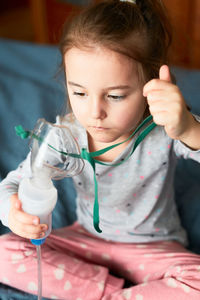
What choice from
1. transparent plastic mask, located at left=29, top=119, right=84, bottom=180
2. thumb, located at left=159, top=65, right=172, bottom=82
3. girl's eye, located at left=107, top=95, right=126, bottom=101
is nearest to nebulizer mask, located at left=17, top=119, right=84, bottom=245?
transparent plastic mask, located at left=29, top=119, right=84, bottom=180

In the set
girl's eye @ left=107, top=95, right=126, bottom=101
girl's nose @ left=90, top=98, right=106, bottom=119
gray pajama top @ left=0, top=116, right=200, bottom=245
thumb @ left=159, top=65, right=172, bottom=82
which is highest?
thumb @ left=159, top=65, right=172, bottom=82

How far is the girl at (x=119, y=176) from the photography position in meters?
0.74

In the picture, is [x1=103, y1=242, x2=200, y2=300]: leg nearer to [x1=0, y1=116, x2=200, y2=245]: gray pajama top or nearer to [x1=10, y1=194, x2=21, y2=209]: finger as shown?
[x1=0, y1=116, x2=200, y2=245]: gray pajama top

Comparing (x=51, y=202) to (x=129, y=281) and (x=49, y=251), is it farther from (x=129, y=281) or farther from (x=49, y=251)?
(x=129, y=281)

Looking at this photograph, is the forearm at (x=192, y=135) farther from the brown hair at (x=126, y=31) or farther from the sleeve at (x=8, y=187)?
the sleeve at (x=8, y=187)

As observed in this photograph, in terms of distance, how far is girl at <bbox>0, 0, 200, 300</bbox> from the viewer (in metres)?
0.74

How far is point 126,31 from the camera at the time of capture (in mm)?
765

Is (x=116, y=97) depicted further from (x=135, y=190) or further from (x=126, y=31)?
(x=135, y=190)

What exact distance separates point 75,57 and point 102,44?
0.20ft

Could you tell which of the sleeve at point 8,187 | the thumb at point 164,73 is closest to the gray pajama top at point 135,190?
the sleeve at point 8,187

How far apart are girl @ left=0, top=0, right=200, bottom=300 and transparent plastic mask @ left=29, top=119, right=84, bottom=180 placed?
2.2 inches

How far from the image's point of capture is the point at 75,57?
77cm

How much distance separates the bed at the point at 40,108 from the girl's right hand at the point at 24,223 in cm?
26

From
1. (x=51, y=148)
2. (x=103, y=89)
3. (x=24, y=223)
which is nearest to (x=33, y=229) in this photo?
(x=24, y=223)
